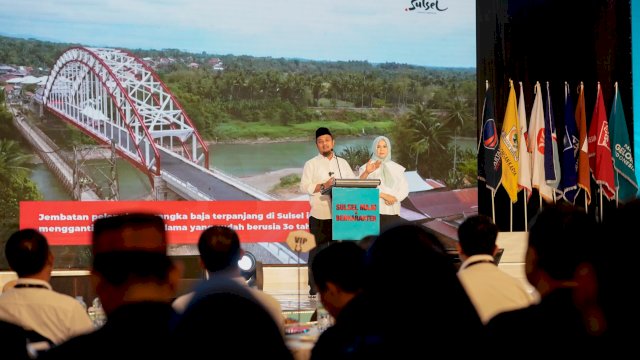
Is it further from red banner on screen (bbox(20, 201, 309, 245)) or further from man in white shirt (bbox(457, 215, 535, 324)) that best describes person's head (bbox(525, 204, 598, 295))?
red banner on screen (bbox(20, 201, 309, 245))

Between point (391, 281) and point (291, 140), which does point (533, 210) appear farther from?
point (391, 281)

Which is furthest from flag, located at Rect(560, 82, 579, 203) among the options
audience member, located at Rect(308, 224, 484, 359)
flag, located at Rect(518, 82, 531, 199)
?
audience member, located at Rect(308, 224, 484, 359)

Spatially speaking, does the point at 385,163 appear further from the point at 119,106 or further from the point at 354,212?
the point at 119,106

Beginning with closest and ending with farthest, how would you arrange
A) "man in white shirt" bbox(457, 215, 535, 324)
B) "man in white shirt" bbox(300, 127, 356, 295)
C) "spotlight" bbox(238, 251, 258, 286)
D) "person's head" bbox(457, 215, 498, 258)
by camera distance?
1. "man in white shirt" bbox(457, 215, 535, 324)
2. "person's head" bbox(457, 215, 498, 258)
3. "spotlight" bbox(238, 251, 258, 286)
4. "man in white shirt" bbox(300, 127, 356, 295)

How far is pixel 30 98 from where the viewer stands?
828 centimetres

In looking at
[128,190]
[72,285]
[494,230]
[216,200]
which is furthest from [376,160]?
[494,230]

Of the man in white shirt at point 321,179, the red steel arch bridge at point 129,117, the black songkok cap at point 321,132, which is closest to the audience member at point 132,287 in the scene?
the man in white shirt at point 321,179

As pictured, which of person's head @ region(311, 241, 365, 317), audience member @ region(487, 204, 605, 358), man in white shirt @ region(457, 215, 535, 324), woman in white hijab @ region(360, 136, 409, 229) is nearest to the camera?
audience member @ region(487, 204, 605, 358)

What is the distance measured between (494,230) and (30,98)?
5.53 m

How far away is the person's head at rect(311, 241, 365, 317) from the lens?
2.87 metres

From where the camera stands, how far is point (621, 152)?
8.70 meters

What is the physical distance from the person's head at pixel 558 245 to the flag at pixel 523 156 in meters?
6.35

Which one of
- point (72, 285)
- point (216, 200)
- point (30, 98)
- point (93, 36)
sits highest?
point (93, 36)

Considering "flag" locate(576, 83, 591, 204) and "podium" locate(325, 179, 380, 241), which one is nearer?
"podium" locate(325, 179, 380, 241)
